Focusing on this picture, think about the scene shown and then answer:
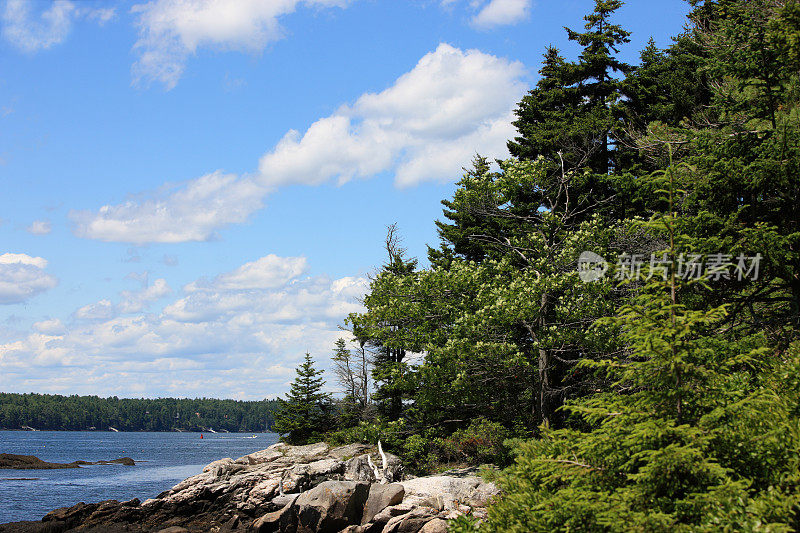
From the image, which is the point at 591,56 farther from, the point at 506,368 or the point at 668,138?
the point at 506,368

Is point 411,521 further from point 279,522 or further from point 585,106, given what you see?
point 585,106

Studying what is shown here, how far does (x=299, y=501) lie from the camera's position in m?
18.9

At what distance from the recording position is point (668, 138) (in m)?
17.4

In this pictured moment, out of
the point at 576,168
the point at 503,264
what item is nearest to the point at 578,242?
the point at 503,264

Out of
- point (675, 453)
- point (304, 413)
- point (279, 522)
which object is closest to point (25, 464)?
point (304, 413)

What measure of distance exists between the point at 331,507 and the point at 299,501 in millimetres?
1303

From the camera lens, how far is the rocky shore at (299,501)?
1767 centimetres

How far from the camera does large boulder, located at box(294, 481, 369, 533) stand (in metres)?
18.1

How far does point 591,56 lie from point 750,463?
77.9 feet

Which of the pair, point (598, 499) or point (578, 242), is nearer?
point (598, 499)

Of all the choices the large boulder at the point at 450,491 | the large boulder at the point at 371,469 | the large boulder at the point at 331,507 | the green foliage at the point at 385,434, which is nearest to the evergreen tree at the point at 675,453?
the large boulder at the point at 450,491

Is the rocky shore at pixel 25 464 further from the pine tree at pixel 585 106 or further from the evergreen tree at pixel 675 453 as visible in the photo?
the evergreen tree at pixel 675 453

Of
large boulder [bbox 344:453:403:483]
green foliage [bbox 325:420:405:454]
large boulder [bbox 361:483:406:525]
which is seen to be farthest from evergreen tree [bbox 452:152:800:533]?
green foliage [bbox 325:420:405:454]

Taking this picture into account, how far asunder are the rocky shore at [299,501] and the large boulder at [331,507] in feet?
0.09
